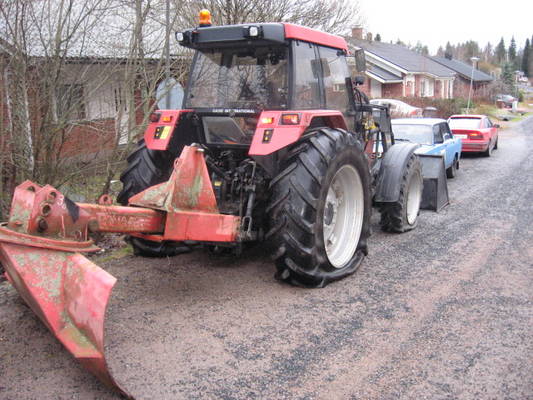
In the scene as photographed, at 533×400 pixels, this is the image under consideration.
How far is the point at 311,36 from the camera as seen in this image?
16.7ft

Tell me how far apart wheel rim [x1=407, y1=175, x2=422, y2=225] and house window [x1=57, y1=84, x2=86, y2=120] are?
4494mm

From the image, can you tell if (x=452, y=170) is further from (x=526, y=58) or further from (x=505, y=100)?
(x=526, y=58)

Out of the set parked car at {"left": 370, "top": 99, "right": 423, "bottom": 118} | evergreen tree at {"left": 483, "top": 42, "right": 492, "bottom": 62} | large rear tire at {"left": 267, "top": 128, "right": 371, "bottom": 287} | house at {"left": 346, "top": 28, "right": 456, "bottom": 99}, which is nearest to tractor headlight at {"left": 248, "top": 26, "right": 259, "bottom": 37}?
large rear tire at {"left": 267, "top": 128, "right": 371, "bottom": 287}

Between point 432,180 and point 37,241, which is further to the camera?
point 432,180

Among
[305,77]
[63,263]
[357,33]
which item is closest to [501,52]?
[357,33]

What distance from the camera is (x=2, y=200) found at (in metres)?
5.61

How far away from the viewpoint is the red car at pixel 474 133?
1530 centimetres

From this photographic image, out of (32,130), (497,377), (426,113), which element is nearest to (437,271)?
(497,377)

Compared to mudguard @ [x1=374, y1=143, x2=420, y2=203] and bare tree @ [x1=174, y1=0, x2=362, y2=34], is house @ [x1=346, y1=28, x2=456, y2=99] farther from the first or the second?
mudguard @ [x1=374, y1=143, x2=420, y2=203]

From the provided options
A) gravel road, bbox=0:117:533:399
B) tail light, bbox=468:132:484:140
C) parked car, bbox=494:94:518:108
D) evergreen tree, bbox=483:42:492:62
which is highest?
evergreen tree, bbox=483:42:492:62

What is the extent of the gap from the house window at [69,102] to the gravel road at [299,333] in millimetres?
1891

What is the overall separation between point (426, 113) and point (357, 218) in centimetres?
2089

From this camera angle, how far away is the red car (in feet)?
50.2

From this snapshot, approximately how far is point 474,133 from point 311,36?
11693mm
